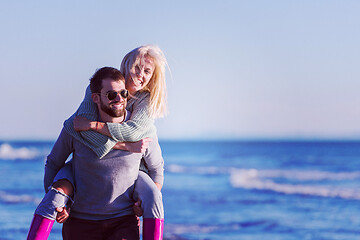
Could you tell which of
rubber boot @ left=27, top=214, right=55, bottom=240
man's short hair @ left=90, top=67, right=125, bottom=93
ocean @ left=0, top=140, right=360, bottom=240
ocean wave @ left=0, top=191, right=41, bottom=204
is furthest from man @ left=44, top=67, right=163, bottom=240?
ocean wave @ left=0, top=191, right=41, bottom=204

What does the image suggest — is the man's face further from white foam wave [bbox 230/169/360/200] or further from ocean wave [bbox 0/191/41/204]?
white foam wave [bbox 230/169/360/200]

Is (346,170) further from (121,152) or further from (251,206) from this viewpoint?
(121,152)

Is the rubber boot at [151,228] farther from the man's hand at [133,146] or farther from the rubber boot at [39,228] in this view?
the rubber boot at [39,228]

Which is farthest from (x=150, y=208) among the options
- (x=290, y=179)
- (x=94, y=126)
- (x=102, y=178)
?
(x=290, y=179)

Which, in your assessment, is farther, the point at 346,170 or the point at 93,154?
the point at 346,170

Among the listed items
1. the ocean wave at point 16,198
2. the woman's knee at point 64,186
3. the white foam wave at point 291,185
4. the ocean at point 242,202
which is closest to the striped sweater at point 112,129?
the woman's knee at point 64,186

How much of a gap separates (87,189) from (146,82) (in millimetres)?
709

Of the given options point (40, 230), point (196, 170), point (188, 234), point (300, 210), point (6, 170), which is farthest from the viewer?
point (196, 170)

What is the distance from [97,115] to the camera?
328 cm

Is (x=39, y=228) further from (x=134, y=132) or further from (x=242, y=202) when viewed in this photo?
(x=242, y=202)

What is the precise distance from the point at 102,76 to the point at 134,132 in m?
0.35

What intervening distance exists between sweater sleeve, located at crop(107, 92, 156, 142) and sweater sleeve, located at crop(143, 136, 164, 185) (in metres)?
0.08

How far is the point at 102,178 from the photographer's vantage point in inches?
127

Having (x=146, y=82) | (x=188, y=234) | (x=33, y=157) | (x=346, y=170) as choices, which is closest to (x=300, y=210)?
(x=188, y=234)
